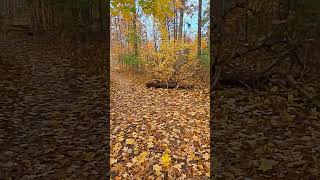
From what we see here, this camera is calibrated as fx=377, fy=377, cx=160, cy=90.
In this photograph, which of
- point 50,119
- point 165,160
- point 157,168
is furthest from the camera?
point 50,119

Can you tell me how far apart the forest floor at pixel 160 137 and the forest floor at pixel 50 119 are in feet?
1.05

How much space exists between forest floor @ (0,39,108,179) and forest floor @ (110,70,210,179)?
12.6 inches

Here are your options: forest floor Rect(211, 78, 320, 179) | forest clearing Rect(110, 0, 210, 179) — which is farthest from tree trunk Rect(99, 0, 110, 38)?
forest floor Rect(211, 78, 320, 179)

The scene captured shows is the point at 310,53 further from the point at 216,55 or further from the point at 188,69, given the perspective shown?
the point at 188,69

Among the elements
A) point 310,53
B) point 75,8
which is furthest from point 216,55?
point 75,8

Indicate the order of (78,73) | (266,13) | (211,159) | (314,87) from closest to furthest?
1. (211,159)
2. (314,87)
3. (266,13)
4. (78,73)

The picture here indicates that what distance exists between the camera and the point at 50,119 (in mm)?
7648

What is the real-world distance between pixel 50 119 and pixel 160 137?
2.44m

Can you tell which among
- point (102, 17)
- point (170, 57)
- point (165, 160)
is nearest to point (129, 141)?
point (165, 160)

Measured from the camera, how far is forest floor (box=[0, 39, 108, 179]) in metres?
5.70

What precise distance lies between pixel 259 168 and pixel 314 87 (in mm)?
4265

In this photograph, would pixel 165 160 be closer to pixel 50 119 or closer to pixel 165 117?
pixel 165 117

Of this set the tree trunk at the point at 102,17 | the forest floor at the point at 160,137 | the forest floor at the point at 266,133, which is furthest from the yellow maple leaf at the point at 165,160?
the tree trunk at the point at 102,17

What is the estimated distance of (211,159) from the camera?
5777 mm
